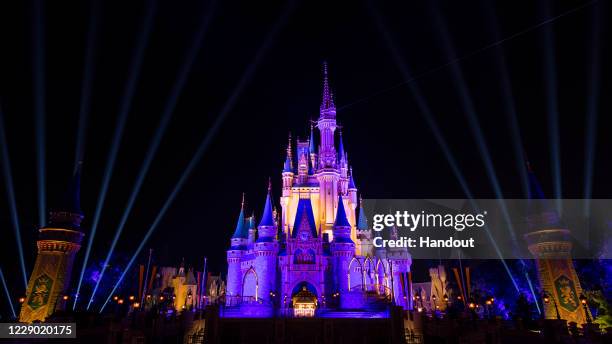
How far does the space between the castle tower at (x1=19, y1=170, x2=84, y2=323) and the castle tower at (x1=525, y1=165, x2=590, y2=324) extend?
39.2 meters

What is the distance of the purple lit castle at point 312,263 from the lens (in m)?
47.0

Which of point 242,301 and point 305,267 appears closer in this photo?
point 242,301

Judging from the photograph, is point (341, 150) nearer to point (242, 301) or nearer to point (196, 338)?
point (242, 301)

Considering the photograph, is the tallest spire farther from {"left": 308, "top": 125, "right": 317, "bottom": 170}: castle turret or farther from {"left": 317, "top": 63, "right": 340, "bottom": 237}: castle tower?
{"left": 308, "top": 125, "right": 317, "bottom": 170}: castle turret

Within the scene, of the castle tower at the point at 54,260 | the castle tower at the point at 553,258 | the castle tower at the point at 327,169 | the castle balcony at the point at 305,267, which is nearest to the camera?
the castle tower at the point at 54,260

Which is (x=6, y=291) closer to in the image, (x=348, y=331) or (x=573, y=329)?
(x=348, y=331)

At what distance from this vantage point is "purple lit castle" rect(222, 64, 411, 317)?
47.0 metres

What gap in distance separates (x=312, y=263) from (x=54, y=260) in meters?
27.1

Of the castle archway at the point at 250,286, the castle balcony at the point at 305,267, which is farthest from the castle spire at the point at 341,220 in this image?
the castle archway at the point at 250,286

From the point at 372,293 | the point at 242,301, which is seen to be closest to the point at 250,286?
the point at 242,301

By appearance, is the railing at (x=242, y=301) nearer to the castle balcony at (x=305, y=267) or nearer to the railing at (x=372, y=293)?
the castle balcony at (x=305, y=267)

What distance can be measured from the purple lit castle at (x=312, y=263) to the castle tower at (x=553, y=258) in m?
13.3

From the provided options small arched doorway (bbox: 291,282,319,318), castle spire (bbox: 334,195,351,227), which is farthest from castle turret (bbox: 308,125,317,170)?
small arched doorway (bbox: 291,282,319,318)

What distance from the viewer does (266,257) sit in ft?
166
